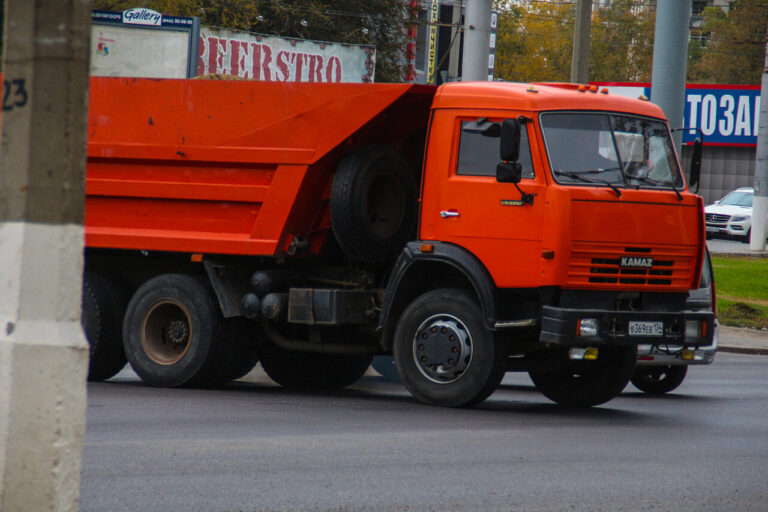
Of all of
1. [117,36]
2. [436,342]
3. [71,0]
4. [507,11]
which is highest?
[507,11]

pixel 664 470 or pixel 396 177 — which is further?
pixel 396 177

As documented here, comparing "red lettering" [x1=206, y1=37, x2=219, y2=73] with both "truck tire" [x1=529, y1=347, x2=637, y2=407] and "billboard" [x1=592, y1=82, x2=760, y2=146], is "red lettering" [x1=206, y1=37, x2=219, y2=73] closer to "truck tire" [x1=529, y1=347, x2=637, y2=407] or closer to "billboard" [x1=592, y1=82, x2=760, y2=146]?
"truck tire" [x1=529, y1=347, x2=637, y2=407]

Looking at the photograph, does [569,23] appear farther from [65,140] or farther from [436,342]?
[65,140]

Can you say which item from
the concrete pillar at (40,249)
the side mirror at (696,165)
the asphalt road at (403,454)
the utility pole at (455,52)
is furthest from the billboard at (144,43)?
the concrete pillar at (40,249)

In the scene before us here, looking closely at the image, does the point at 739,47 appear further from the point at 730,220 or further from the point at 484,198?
the point at 484,198

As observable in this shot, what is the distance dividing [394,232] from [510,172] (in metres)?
1.49

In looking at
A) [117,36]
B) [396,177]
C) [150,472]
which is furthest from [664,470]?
[117,36]

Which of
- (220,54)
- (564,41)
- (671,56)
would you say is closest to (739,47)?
(564,41)

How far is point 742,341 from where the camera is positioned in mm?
20719

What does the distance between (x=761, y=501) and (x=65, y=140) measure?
453cm

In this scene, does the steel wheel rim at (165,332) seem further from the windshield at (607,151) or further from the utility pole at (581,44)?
the utility pole at (581,44)

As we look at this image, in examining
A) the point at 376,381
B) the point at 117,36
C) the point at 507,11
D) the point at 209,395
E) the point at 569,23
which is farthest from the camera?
the point at 569,23

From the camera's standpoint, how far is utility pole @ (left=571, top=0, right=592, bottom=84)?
827 inches

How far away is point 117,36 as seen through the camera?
27.0 metres
